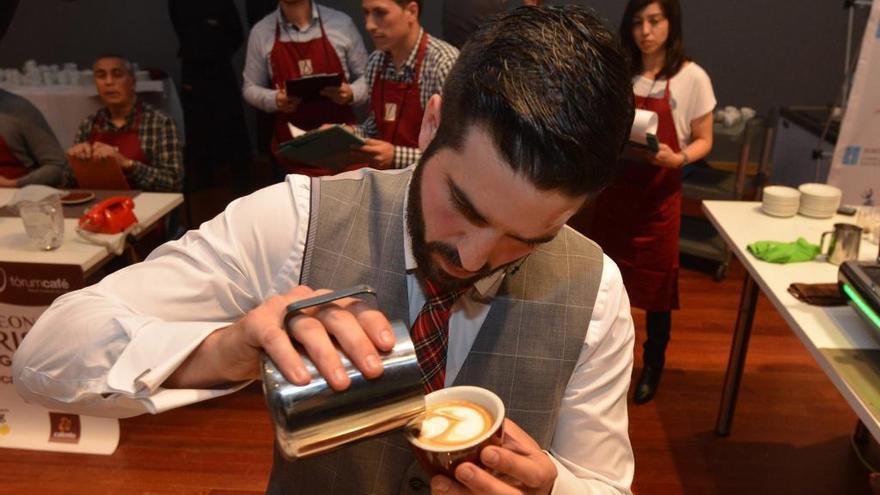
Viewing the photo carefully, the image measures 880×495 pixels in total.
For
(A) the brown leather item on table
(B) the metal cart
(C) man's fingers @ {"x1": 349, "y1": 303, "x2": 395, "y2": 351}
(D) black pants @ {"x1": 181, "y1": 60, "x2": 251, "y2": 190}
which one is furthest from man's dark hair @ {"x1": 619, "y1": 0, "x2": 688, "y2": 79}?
(D) black pants @ {"x1": 181, "y1": 60, "x2": 251, "y2": 190}

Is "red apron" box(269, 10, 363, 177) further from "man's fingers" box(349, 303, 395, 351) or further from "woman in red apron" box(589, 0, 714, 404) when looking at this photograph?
"man's fingers" box(349, 303, 395, 351)

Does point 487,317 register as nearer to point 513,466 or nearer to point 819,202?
point 513,466

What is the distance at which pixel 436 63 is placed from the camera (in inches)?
112

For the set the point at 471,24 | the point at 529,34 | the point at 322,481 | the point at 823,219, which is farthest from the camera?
the point at 471,24

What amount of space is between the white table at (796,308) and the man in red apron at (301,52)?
6.60ft

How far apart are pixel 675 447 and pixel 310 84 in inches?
89.0

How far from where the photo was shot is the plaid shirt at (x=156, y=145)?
3.22 meters

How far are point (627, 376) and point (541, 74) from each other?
59 centimetres

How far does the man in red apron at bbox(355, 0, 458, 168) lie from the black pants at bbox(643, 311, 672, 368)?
1238mm

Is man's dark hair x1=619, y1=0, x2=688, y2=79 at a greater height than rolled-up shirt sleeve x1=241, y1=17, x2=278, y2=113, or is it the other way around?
man's dark hair x1=619, y1=0, x2=688, y2=79

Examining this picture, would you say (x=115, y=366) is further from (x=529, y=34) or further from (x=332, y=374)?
(x=529, y=34)

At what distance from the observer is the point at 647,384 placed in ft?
9.86

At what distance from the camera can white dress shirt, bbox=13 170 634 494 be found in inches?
35.8

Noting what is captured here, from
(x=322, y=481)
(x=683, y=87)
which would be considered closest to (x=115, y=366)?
(x=322, y=481)
